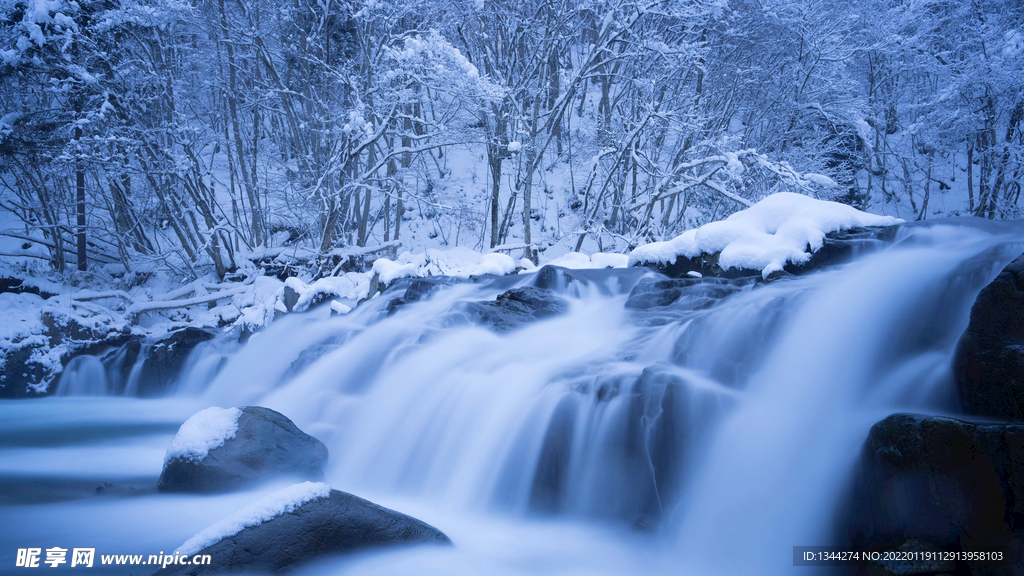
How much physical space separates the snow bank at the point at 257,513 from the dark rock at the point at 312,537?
22mm

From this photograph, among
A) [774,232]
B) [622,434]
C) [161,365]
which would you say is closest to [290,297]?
[161,365]

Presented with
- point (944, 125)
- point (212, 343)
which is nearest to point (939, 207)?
point (944, 125)

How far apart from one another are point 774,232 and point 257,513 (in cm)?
550

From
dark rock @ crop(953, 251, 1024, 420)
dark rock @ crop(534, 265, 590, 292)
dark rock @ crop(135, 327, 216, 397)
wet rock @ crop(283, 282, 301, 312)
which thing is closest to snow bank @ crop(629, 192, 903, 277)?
dark rock @ crop(534, 265, 590, 292)

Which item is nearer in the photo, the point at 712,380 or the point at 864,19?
the point at 712,380

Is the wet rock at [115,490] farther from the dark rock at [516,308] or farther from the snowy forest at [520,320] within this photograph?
the dark rock at [516,308]

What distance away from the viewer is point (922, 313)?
3604 mm

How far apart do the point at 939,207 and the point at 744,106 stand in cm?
515

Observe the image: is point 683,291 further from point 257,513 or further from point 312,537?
point 257,513

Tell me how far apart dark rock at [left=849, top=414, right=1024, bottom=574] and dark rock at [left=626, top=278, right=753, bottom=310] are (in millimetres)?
2587

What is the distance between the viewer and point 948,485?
2352 mm

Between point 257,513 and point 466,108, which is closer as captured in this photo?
point 257,513

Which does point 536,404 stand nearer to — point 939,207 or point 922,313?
point 922,313

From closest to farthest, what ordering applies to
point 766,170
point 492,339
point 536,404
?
1. point 536,404
2. point 492,339
3. point 766,170
